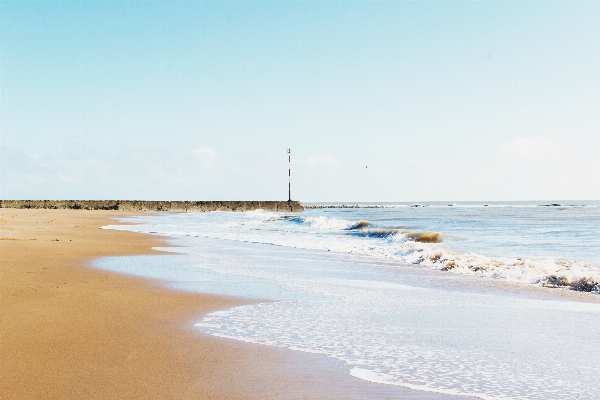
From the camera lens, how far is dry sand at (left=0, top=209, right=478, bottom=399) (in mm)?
4285

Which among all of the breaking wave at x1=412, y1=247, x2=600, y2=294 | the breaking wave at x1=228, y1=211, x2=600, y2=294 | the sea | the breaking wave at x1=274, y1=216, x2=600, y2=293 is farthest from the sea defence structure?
the sea

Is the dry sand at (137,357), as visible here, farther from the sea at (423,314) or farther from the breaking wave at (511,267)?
the breaking wave at (511,267)

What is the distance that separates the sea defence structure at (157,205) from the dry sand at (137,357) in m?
88.9

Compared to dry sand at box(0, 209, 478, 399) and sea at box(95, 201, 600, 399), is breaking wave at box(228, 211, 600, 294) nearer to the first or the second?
sea at box(95, 201, 600, 399)

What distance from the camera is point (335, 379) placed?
4641mm

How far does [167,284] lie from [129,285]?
71 centimetres

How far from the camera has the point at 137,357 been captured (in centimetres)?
519

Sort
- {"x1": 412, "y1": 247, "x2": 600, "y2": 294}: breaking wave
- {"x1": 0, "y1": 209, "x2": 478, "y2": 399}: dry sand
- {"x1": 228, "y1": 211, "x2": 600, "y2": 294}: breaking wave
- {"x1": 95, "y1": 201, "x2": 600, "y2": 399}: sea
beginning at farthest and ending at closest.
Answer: {"x1": 228, "y1": 211, "x2": 600, "y2": 294}: breaking wave
{"x1": 412, "y1": 247, "x2": 600, "y2": 294}: breaking wave
{"x1": 95, "y1": 201, "x2": 600, "y2": 399}: sea
{"x1": 0, "y1": 209, "x2": 478, "y2": 399}: dry sand

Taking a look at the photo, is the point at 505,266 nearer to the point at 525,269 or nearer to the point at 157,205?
the point at 525,269

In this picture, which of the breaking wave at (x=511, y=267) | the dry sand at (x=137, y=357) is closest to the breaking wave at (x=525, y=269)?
the breaking wave at (x=511, y=267)

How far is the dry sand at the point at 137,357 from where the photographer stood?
429cm

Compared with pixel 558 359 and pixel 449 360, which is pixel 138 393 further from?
pixel 558 359

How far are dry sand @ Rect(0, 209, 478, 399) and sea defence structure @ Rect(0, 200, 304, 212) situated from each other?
8886 cm

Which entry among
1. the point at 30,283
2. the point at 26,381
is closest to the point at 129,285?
the point at 30,283
